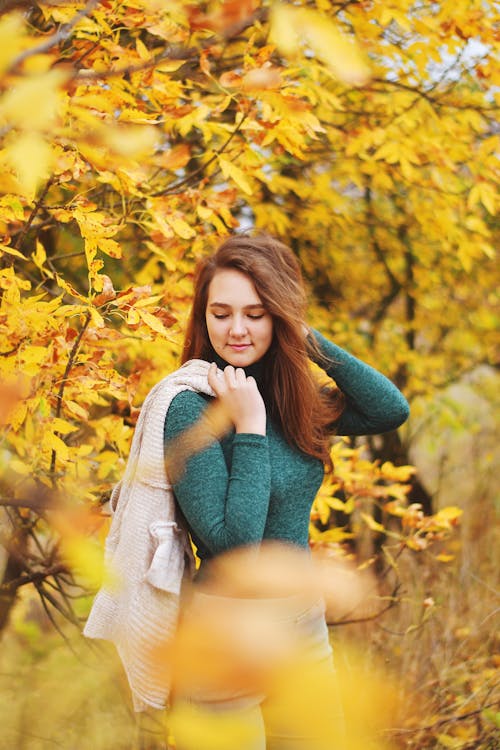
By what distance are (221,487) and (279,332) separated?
15.8 inches

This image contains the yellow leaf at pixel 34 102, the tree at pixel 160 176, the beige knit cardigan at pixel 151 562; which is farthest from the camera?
the beige knit cardigan at pixel 151 562

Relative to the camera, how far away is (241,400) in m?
1.55

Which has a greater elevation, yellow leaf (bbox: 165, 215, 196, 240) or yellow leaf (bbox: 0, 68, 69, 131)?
yellow leaf (bbox: 0, 68, 69, 131)

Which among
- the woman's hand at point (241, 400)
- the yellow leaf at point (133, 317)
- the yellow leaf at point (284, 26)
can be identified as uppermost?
the yellow leaf at point (284, 26)

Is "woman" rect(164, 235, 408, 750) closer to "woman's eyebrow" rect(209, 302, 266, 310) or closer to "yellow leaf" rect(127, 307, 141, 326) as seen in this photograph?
"woman's eyebrow" rect(209, 302, 266, 310)

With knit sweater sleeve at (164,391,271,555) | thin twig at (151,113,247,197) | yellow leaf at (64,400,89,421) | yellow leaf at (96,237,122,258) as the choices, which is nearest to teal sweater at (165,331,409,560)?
knit sweater sleeve at (164,391,271,555)

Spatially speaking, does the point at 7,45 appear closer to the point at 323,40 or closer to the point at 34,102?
the point at 34,102

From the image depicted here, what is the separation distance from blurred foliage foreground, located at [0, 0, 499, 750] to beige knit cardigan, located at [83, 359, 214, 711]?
12 centimetres

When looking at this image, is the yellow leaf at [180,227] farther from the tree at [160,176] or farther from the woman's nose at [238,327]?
the woman's nose at [238,327]

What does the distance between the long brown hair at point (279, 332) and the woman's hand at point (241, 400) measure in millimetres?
138

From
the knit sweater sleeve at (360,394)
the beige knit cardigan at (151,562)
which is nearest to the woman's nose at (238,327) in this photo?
the beige knit cardigan at (151,562)

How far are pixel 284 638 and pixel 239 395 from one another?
526mm

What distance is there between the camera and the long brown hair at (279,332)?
1.62 m

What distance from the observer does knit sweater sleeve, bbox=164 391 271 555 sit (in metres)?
1.42
